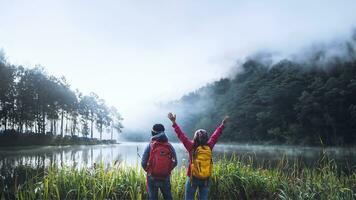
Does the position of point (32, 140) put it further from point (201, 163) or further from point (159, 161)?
point (201, 163)

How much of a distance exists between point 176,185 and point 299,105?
61.9 metres

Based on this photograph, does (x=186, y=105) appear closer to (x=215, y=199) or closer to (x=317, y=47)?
(x=317, y=47)

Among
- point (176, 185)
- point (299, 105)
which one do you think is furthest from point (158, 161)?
point (299, 105)

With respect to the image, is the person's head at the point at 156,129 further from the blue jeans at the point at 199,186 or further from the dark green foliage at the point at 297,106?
the dark green foliage at the point at 297,106

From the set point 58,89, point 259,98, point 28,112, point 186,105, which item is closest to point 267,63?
point 259,98

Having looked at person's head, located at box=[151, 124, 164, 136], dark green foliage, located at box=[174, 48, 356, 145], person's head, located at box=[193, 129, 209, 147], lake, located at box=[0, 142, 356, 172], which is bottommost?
lake, located at box=[0, 142, 356, 172]

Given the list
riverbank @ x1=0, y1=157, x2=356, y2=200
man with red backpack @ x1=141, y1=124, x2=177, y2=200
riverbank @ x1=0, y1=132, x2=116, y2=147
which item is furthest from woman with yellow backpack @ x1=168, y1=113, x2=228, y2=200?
riverbank @ x1=0, y1=132, x2=116, y2=147

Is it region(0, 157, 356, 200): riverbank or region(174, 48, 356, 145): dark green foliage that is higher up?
region(174, 48, 356, 145): dark green foliage

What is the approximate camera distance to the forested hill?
202ft

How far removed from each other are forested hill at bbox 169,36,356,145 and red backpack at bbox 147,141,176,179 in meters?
36.9

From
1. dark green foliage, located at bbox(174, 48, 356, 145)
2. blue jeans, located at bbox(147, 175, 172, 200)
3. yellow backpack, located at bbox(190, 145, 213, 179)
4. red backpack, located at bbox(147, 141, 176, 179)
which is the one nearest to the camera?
yellow backpack, located at bbox(190, 145, 213, 179)

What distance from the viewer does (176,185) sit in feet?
28.8

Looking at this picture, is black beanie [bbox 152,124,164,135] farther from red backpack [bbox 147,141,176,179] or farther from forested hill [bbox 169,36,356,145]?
forested hill [bbox 169,36,356,145]

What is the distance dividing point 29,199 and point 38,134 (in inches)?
1884
